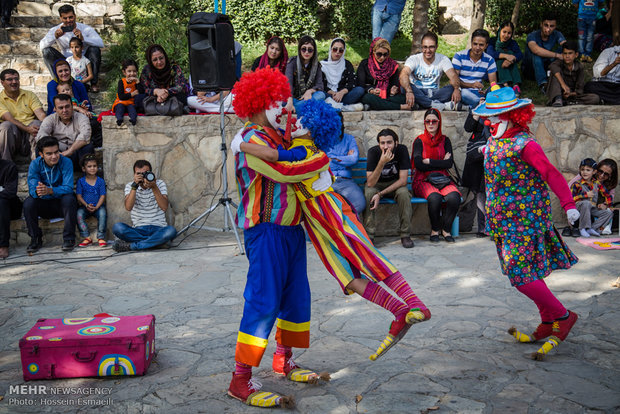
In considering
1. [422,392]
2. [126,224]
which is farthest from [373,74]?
[422,392]

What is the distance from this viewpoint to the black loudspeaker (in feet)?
23.2

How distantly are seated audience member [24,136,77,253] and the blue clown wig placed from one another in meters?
4.73

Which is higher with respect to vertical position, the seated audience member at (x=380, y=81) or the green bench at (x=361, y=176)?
the seated audience member at (x=380, y=81)

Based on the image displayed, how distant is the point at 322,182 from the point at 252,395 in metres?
1.26

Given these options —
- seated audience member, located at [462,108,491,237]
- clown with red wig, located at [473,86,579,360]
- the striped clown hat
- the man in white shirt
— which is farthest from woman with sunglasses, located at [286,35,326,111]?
clown with red wig, located at [473,86,579,360]

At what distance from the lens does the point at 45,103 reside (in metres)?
9.77

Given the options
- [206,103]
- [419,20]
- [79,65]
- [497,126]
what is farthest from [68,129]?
[419,20]

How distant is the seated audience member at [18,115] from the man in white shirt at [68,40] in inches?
50.4

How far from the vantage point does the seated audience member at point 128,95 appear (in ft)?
25.8

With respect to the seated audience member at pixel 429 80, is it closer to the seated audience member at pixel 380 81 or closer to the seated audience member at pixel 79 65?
the seated audience member at pixel 380 81

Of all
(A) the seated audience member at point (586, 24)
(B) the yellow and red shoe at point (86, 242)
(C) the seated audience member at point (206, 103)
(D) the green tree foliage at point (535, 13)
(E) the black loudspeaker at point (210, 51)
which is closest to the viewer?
(E) the black loudspeaker at point (210, 51)

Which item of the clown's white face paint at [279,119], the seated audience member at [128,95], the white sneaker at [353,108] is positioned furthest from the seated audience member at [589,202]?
the seated audience member at [128,95]

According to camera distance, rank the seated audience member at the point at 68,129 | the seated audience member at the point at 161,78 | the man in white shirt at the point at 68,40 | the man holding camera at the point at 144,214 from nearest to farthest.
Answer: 1. the man holding camera at the point at 144,214
2. the seated audience member at the point at 68,129
3. the seated audience member at the point at 161,78
4. the man in white shirt at the point at 68,40

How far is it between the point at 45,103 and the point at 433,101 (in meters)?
5.88
